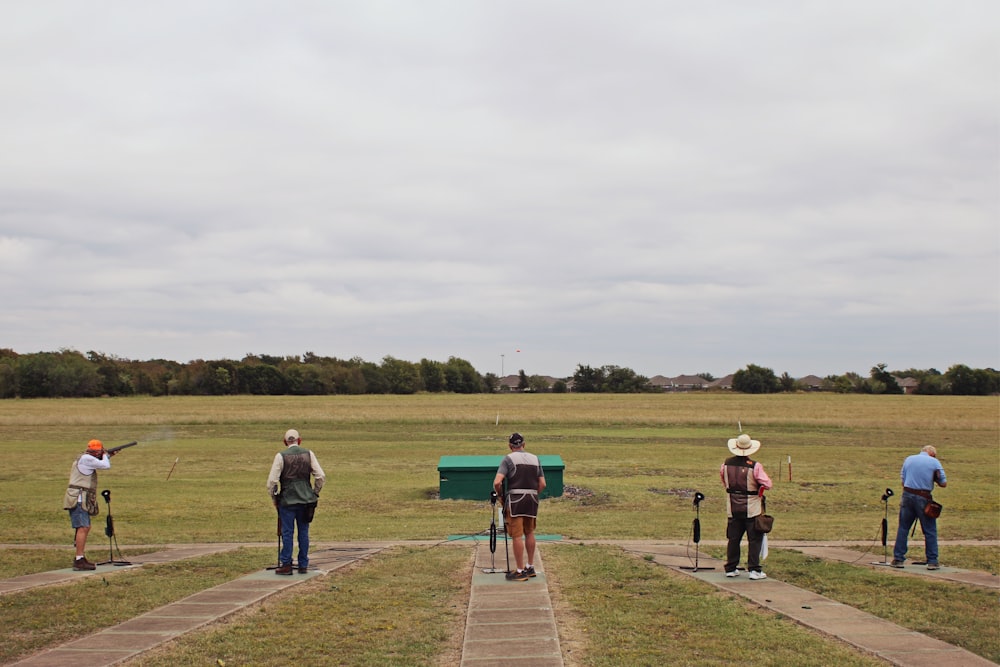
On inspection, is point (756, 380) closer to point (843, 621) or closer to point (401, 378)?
point (401, 378)

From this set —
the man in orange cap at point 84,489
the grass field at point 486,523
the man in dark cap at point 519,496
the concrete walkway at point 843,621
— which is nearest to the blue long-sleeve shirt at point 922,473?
the concrete walkway at point 843,621

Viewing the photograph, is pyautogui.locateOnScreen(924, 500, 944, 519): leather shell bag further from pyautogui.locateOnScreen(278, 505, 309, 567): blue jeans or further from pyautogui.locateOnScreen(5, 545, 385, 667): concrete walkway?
pyautogui.locateOnScreen(278, 505, 309, 567): blue jeans

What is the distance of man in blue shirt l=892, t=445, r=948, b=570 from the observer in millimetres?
13125

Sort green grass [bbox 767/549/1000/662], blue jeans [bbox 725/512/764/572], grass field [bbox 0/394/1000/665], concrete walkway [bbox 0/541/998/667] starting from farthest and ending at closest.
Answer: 1. blue jeans [bbox 725/512/764/572]
2. green grass [bbox 767/549/1000/662]
3. grass field [bbox 0/394/1000/665]
4. concrete walkway [bbox 0/541/998/667]

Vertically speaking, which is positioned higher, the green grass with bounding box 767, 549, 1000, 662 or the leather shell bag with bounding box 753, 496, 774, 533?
the leather shell bag with bounding box 753, 496, 774, 533

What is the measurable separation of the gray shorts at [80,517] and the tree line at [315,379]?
10963 centimetres

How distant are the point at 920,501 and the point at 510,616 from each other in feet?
25.7

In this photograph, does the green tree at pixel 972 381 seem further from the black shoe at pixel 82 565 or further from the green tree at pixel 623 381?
the black shoe at pixel 82 565

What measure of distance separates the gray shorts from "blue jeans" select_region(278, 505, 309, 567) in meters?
3.61

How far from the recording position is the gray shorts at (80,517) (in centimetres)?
1330

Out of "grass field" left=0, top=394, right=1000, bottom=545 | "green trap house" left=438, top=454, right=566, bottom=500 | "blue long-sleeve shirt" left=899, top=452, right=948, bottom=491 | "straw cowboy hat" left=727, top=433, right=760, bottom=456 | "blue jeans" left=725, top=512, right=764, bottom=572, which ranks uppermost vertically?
"straw cowboy hat" left=727, top=433, right=760, bottom=456

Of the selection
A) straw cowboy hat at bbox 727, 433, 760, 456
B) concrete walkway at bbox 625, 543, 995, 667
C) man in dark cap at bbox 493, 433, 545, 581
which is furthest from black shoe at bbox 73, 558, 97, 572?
straw cowboy hat at bbox 727, 433, 760, 456

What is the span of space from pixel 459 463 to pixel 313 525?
564 centimetres

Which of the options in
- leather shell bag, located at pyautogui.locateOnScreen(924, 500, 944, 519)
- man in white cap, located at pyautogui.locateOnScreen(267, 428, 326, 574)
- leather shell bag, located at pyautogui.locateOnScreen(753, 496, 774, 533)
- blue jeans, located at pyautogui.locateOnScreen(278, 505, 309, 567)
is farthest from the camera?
leather shell bag, located at pyautogui.locateOnScreen(924, 500, 944, 519)
